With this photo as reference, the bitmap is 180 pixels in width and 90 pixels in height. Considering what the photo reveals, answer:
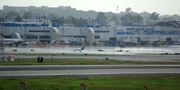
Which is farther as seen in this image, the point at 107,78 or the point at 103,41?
the point at 103,41

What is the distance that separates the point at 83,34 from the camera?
135 meters

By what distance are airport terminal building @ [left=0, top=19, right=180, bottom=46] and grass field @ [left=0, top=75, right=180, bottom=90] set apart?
3374 inches

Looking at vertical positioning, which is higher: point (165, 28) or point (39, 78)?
point (165, 28)

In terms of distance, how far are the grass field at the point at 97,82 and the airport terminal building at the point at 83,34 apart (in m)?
85.7

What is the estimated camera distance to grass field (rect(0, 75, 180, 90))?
28578 mm

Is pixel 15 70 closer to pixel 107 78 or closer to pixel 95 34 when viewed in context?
pixel 107 78

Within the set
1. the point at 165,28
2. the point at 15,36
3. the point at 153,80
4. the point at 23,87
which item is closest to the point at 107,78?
the point at 153,80

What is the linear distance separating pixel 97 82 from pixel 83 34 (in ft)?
339

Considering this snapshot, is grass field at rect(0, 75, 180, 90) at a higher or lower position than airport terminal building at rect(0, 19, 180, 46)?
lower

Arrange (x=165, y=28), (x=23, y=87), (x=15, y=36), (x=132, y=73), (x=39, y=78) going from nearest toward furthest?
(x=23, y=87) < (x=39, y=78) < (x=132, y=73) < (x=15, y=36) < (x=165, y=28)

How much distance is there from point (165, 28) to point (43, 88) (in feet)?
465

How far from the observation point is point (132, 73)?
37844 millimetres

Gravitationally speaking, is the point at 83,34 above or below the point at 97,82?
above

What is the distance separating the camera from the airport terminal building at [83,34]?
125m
